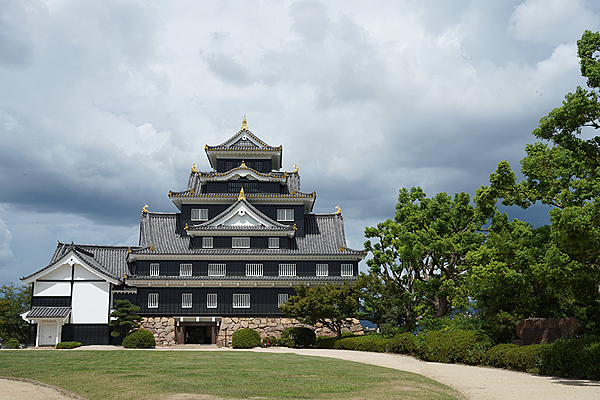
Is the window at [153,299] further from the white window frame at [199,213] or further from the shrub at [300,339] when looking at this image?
the shrub at [300,339]

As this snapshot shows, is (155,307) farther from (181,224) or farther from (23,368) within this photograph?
(23,368)

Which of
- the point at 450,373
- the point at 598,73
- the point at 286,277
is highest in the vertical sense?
the point at 598,73

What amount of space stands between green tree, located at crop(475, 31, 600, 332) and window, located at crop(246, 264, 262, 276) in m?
28.4

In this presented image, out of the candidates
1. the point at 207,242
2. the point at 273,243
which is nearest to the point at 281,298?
the point at 273,243

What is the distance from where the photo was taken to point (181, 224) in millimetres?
49406

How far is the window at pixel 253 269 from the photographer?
4553cm

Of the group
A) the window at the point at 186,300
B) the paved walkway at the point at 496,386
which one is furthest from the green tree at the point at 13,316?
the paved walkway at the point at 496,386

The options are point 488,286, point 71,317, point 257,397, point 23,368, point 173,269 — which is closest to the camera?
point 257,397

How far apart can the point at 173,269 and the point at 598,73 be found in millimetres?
37083

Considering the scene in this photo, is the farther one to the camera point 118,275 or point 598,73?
point 118,275

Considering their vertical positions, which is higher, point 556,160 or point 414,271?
point 556,160

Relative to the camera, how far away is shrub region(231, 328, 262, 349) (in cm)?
3875

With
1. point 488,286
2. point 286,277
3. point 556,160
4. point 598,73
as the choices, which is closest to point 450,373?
→ point 488,286

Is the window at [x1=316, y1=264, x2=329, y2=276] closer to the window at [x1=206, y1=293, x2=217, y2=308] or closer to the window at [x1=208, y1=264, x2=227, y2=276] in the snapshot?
the window at [x1=208, y1=264, x2=227, y2=276]
